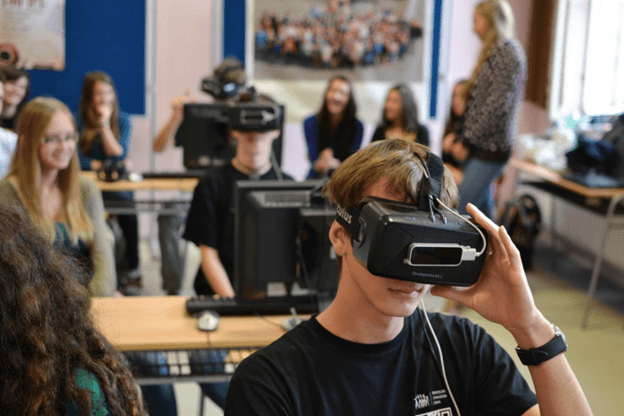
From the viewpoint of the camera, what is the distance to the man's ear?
119cm

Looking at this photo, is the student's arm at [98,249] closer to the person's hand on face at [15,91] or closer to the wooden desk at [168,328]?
the wooden desk at [168,328]

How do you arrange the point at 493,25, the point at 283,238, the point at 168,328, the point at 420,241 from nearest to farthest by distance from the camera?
the point at 420,241
the point at 283,238
the point at 168,328
the point at 493,25

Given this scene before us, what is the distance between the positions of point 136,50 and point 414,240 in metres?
4.37

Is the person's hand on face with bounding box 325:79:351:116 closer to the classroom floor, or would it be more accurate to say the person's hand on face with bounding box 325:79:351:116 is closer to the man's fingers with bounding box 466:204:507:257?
the classroom floor

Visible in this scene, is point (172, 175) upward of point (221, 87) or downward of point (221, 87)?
downward

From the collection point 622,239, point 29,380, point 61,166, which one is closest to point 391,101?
point 622,239

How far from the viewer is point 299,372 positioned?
3.75 feet

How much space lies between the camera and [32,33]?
484 cm

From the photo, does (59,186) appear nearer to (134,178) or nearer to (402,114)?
(134,178)

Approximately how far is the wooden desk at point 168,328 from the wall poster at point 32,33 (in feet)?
10.7

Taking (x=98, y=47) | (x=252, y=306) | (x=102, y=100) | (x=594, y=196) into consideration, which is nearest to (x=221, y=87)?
(x=102, y=100)

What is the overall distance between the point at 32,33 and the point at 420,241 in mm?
4591

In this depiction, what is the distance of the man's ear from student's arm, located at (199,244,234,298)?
4.31ft

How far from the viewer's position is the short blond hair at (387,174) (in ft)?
3.74
